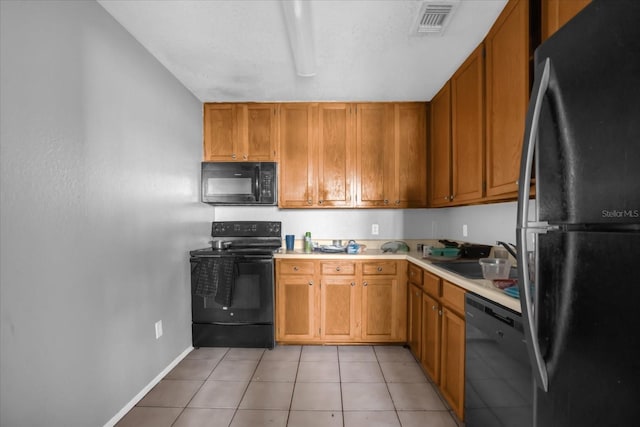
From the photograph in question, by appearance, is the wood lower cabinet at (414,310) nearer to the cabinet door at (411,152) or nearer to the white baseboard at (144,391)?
the cabinet door at (411,152)

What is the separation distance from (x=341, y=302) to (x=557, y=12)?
7.96 feet

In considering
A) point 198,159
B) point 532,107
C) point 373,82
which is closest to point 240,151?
point 198,159

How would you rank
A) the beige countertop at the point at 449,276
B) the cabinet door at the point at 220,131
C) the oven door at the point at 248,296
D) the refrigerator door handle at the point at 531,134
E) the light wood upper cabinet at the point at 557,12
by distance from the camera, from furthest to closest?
the cabinet door at the point at 220,131 < the oven door at the point at 248,296 < the beige countertop at the point at 449,276 < the light wood upper cabinet at the point at 557,12 < the refrigerator door handle at the point at 531,134

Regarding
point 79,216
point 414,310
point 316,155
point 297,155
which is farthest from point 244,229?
point 414,310

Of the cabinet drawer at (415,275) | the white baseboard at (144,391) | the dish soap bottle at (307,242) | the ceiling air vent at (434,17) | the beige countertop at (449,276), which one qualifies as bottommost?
the white baseboard at (144,391)

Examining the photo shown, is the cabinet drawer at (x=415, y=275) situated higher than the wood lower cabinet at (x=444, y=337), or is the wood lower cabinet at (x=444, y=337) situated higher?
the cabinet drawer at (x=415, y=275)

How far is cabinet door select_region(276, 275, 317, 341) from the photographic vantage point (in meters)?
2.78

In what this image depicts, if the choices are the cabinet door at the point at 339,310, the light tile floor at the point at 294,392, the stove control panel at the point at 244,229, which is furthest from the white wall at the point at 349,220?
the light tile floor at the point at 294,392

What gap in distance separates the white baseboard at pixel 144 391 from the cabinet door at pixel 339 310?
1.25 m

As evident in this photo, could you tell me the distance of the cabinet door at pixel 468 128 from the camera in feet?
6.40

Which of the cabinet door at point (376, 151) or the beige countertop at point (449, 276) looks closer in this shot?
the beige countertop at point (449, 276)

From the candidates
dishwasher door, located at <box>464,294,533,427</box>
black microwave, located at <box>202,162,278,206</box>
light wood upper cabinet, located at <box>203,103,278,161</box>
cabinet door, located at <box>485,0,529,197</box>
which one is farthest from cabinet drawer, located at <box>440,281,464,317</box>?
light wood upper cabinet, located at <box>203,103,278,161</box>

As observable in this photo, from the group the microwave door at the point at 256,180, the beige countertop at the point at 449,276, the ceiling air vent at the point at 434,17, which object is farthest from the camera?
the microwave door at the point at 256,180

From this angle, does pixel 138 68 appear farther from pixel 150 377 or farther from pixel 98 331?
pixel 150 377
